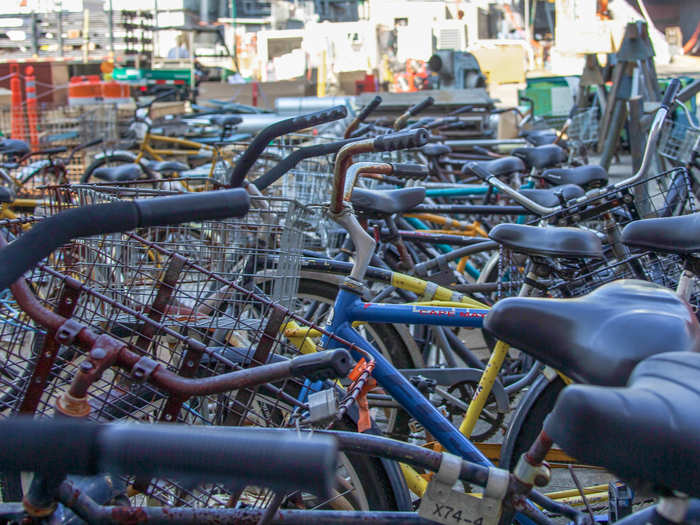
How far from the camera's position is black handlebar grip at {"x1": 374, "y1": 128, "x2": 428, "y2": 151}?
2.08 m

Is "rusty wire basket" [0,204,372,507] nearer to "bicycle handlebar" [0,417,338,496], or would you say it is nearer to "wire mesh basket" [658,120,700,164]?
"bicycle handlebar" [0,417,338,496]

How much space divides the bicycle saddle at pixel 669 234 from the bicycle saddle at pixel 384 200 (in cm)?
111

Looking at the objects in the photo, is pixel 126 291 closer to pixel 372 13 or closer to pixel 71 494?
pixel 71 494

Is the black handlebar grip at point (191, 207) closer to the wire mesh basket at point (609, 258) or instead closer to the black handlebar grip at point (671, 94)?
the wire mesh basket at point (609, 258)

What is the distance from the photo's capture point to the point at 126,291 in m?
2.05

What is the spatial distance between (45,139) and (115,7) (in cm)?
1543

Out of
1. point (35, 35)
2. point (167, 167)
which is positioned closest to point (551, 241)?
point (167, 167)

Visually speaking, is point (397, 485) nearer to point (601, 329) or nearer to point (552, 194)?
point (601, 329)

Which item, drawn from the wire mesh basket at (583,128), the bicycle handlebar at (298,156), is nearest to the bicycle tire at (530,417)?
the bicycle handlebar at (298,156)

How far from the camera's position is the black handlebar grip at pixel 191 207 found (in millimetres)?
1132

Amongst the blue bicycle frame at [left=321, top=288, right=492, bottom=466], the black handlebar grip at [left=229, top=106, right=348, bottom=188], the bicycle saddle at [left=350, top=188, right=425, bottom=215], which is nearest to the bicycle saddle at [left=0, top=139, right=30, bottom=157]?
the bicycle saddle at [left=350, top=188, right=425, bottom=215]

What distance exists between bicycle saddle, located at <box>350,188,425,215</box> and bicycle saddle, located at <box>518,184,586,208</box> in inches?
37.6

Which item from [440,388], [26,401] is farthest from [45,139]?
[26,401]

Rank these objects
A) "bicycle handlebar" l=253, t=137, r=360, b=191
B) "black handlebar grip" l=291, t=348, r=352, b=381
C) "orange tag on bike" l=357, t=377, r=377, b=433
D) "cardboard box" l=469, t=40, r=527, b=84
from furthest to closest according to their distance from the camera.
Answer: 1. "cardboard box" l=469, t=40, r=527, b=84
2. "bicycle handlebar" l=253, t=137, r=360, b=191
3. "orange tag on bike" l=357, t=377, r=377, b=433
4. "black handlebar grip" l=291, t=348, r=352, b=381
